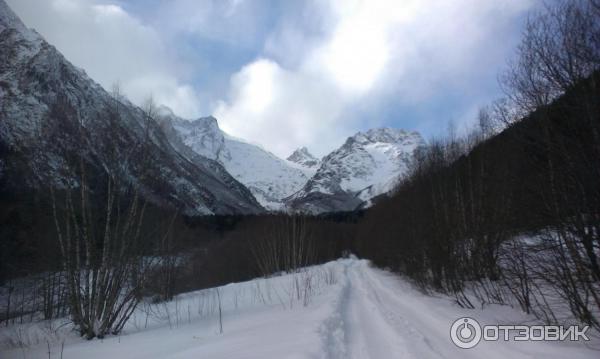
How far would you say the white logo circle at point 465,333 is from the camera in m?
6.43

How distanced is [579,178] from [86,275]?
11940 mm

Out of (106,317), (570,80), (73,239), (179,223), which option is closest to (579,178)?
(570,80)

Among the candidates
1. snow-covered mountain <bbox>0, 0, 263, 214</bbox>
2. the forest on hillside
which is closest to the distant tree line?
the forest on hillside

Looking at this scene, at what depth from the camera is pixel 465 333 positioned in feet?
23.9

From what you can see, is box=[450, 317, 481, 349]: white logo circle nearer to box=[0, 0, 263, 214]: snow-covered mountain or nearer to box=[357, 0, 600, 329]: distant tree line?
box=[357, 0, 600, 329]: distant tree line

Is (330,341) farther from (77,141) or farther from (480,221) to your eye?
(480,221)

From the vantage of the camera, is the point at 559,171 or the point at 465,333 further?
the point at 465,333

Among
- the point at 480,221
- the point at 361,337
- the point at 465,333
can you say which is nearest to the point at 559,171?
the point at 465,333

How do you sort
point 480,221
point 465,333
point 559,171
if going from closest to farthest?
point 559,171
point 465,333
point 480,221

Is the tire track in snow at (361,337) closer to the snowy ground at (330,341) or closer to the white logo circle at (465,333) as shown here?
the snowy ground at (330,341)

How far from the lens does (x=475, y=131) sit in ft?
53.6

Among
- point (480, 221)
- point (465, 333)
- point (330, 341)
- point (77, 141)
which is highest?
point (77, 141)

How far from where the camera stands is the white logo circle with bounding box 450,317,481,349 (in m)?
6.43

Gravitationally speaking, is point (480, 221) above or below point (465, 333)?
above
